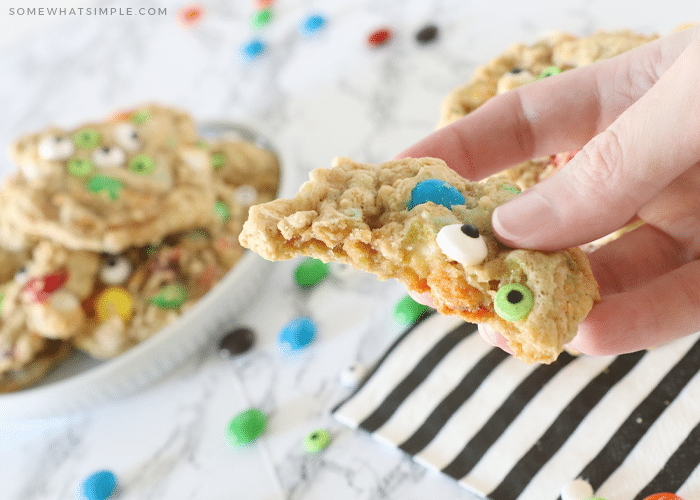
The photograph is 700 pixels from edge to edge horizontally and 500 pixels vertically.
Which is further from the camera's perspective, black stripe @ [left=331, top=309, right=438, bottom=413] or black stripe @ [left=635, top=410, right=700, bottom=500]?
black stripe @ [left=331, top=309, right=438, bottom=413]

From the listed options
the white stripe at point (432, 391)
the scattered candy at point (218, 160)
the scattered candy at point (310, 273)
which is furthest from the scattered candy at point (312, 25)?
the white stripe at point (432, 391)

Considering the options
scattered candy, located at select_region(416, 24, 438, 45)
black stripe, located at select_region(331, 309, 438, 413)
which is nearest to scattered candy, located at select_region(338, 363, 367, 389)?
black stripe, located at select_region(331, 309, 438, 413)

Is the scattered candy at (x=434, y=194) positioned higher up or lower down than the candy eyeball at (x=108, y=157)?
higher up

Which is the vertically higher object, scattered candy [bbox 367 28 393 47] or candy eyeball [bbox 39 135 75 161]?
scattered candy [bbox 367 28 393 47]

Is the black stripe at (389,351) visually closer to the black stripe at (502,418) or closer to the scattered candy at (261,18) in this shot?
the black stripe at (502,418)

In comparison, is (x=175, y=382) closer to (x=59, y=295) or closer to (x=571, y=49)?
(x=59, y=295)

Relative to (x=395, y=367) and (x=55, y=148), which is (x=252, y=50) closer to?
(x=55, y=148)

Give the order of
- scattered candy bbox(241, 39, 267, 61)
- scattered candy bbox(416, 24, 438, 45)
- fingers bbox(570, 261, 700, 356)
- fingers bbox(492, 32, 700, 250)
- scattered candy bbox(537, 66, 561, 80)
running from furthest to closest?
scattered candy bbox(241, 39, 267, 61)
scattered candy bbox(416, 24, 438, 45)
scattered candy bbox(537, 66, 561, 80)
fingers bbox(570, 261, 700, 356)
fingers bbox(492, 32, 700, 250)

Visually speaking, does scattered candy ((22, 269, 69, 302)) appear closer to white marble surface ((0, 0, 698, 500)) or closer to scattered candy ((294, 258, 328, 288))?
white marble surface ((0, 0, 698, 500))
